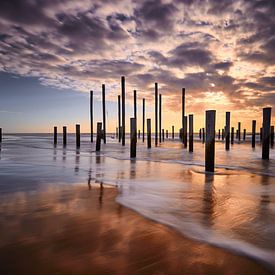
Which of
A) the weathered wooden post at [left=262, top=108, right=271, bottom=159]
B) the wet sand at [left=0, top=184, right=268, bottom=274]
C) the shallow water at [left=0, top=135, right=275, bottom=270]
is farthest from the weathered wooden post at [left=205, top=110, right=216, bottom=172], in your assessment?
the wet sand at [left=0, top=184, right=268, bottom=274]

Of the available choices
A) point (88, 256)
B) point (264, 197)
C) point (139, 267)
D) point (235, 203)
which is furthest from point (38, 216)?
point (264, 197)

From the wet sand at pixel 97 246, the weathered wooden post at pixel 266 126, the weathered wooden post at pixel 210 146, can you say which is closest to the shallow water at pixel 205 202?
the wet sand at pixel 97 246

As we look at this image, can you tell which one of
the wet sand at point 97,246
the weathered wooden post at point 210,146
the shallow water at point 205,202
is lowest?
the shallow water at point 205,202

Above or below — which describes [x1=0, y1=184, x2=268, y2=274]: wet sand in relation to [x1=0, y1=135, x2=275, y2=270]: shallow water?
above

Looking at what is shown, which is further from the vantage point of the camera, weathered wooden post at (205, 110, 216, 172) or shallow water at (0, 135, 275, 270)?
weathered wooden post at (205, 110, 216, 172)

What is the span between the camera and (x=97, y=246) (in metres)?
2.02

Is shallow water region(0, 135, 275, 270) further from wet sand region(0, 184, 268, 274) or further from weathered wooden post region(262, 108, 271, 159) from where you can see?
weathered wooden post region(262, 108, 271, 159)

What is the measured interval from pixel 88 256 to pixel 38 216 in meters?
1.14

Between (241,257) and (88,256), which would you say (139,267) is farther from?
(241,257)

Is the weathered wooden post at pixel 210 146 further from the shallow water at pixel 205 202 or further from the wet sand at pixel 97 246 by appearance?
the wet sand at pixel 97 246

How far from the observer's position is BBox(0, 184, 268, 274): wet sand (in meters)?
1.70

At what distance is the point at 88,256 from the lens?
6.08ft

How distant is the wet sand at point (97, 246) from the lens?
5.58 feet

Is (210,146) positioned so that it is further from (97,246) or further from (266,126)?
(97,246)
